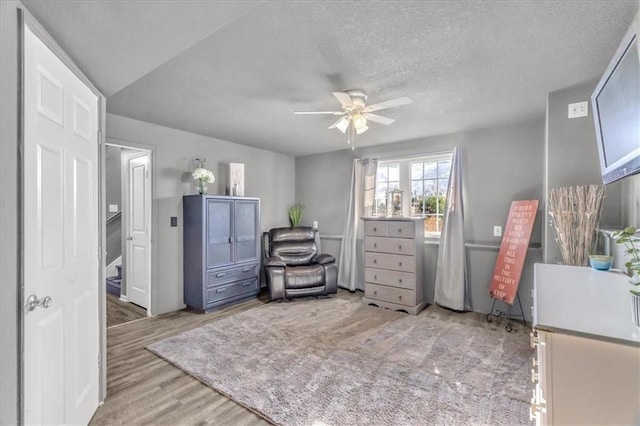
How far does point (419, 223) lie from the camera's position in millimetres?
3861

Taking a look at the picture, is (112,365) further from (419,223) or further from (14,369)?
(419,223)

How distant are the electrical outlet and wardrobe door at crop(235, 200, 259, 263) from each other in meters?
3.68

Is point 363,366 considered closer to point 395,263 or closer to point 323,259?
point 395,263

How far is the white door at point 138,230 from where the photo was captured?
3678 mm

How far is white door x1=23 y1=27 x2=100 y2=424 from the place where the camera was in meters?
1.20

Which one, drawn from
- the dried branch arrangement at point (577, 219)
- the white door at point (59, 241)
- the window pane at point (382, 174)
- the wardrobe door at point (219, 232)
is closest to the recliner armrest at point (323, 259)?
the wardrobe door at point (219, 232)

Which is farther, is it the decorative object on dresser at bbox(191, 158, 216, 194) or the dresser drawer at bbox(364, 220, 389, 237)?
the dresser drawer at bbox(364, 220, 389, 237)

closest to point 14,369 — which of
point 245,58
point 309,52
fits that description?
point 245,58

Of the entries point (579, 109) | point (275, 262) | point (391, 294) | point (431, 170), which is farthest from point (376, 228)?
point (579, 109)

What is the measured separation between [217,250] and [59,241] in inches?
95.3

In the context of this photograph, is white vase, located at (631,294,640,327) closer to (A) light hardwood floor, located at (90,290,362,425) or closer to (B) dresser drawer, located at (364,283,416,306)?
(A) light hardwood floor, located at (90,290,362,425)

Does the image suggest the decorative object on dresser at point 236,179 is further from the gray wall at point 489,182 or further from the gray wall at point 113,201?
the gray wall at point 113,201

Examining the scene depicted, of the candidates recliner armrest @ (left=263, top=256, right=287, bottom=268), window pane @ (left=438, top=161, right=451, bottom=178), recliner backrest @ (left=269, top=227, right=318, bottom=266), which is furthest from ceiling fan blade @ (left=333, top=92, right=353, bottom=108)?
recliner backrest @ (left=269, top=227, right=318, bottom=266)

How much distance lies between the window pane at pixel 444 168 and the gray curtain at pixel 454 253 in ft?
0.81
